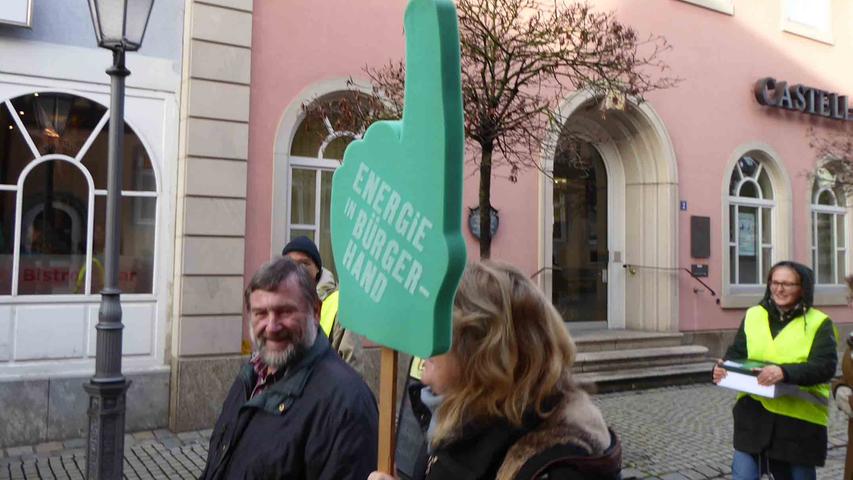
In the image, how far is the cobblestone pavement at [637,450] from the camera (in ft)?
19.2

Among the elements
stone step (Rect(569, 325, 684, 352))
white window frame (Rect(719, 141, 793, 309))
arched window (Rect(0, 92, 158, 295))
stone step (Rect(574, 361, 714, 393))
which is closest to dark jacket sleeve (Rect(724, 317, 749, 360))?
stone step (Rect(574, 361, 714, 393))

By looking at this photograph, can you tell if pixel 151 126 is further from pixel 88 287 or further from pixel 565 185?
pixel 565 185

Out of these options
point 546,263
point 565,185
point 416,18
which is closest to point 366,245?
point 416,18

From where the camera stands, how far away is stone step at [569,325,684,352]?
9867 millimetres

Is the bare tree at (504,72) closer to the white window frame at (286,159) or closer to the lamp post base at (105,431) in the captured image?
the white window frame at (286,159)

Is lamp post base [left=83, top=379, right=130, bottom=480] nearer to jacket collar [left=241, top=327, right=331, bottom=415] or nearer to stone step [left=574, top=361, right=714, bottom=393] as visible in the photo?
jacket collar [left=241, top=327, right=331, bottom=415]

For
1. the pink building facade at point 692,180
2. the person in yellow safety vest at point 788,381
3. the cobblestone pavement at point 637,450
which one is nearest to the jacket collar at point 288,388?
the person in yellow safety vest at point 788,381

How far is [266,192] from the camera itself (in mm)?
7770

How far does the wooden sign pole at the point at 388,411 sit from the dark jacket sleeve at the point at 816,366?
2.88 meters

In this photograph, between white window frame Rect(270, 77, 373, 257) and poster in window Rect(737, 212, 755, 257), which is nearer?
white window frame Rect(270, 77, 373, 257)

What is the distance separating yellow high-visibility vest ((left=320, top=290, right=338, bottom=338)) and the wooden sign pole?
2.40 m

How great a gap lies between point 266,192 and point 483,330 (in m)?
6.51

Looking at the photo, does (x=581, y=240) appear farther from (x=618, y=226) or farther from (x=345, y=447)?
(x=345, y=447)

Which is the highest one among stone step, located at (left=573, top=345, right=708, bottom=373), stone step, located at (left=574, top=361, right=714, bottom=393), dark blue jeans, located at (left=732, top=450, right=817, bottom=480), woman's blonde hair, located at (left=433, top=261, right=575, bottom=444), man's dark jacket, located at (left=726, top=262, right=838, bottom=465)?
woman's blonde hair, located at (left=433, top=261, right=575, bottom=444)
